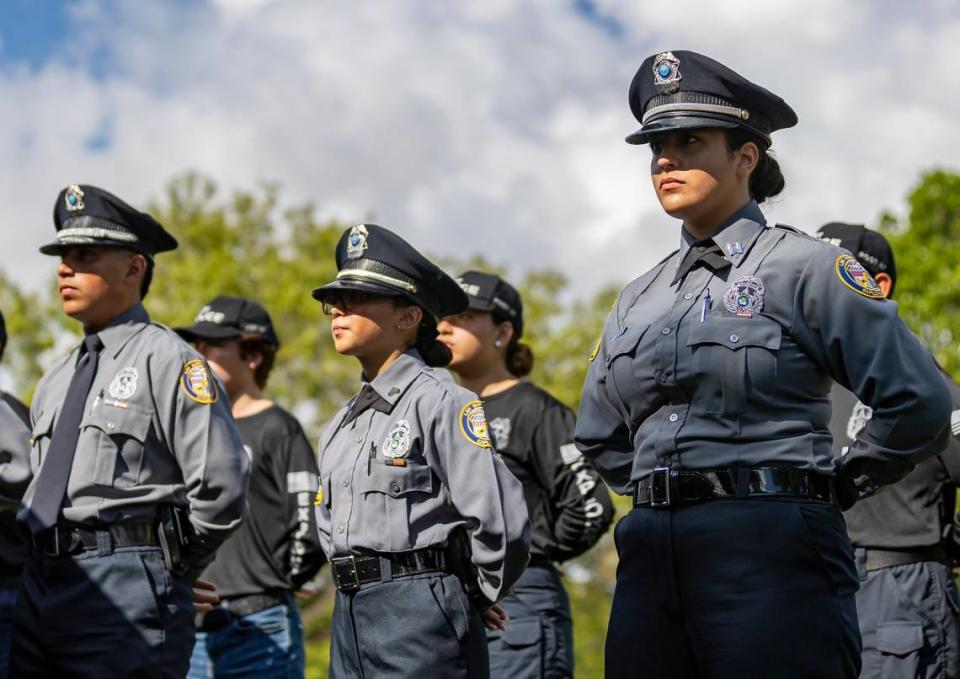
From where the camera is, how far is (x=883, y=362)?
3816mm

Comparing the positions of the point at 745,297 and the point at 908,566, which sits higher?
the point at 745,297

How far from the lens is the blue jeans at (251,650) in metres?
7.14

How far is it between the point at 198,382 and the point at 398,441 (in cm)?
100

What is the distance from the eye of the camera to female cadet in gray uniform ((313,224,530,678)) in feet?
15.2

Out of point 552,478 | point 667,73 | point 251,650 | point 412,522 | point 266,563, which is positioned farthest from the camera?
point 266,563

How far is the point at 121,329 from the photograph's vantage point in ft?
18.2

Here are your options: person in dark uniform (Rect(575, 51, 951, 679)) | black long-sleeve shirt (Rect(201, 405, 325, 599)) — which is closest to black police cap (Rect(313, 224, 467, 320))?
person in dark uniform (Rect(575, 51, 951, 679))

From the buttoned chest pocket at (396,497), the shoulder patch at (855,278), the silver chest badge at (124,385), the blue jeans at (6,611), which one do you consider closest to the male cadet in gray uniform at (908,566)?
the shoulder patch at (855,278)

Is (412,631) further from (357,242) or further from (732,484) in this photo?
(357,242)

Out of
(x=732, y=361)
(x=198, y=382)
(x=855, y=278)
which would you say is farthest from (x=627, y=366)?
(x=198, y=382)

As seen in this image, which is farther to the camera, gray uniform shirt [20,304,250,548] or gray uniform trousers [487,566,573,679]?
gray uniform trousers [487,566,573,679]

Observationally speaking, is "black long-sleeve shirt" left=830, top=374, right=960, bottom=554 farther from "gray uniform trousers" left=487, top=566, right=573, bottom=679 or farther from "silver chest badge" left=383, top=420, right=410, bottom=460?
"silver chest badge" left=383, top=420, right=410, bottom=460

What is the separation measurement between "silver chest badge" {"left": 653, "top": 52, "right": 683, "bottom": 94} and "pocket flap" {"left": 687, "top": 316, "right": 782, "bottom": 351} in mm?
795

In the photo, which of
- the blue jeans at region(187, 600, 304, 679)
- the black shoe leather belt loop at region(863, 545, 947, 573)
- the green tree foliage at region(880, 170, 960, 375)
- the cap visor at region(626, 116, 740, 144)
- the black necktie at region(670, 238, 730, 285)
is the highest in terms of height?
the green tree foliage at region(880, 170, 960, 375)
